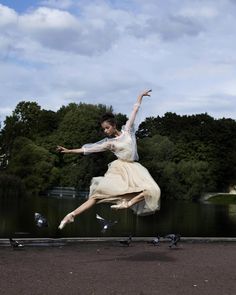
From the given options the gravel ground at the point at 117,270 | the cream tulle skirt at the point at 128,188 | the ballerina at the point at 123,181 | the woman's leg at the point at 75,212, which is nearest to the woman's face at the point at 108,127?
the ballerina at the point at 123,181

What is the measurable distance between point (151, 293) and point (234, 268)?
378 cm

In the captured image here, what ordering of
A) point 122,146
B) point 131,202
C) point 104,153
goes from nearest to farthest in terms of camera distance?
point 131,202, point 122,146, point 104,153

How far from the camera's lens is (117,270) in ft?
38.6

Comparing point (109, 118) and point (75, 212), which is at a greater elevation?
point (109, 118)

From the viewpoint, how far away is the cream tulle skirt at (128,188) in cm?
1261

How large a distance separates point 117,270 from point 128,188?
1.83 m

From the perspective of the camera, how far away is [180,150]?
10094cm

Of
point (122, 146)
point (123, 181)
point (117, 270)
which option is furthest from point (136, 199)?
point (117, 270)

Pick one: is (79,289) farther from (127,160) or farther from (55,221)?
(55,221)

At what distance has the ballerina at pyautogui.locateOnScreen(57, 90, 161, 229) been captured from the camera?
12.6 metres

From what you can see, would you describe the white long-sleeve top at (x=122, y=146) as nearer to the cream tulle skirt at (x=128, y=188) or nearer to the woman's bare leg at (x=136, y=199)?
the cream tulle skirt at (x=128, y=188)

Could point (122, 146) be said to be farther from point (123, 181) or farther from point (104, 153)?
point (104, 153)

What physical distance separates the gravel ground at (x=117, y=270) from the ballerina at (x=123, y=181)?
4.09ft

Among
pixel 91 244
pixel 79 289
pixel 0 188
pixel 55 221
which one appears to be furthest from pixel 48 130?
pixel 79 289
